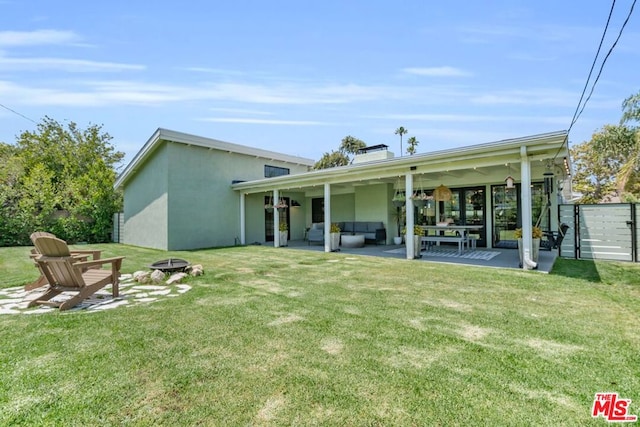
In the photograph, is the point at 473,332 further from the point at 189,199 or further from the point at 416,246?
the point at 189,199

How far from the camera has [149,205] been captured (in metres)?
13.6

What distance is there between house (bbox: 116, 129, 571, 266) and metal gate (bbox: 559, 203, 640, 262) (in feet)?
1.94

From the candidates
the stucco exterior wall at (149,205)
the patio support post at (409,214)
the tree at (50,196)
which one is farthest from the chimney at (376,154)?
the tree at (50,196)

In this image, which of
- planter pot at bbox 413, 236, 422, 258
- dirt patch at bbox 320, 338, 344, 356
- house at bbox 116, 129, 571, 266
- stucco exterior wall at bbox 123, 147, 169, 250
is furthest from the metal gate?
stucco exterior wall at bbox 123, 147, 169, 250

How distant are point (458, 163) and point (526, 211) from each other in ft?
6.15

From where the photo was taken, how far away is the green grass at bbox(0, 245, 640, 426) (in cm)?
207

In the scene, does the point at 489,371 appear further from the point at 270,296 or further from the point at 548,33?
the point at 548,33

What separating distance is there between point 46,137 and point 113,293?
82.9 feet

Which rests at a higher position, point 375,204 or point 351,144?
point 351,144

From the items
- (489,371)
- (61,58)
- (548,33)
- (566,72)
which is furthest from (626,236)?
(61,58)

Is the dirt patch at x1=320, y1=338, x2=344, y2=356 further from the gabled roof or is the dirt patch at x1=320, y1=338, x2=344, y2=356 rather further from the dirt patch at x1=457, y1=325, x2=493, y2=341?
the gabled roof

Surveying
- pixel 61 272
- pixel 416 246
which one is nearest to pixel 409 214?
pixel 416 246
